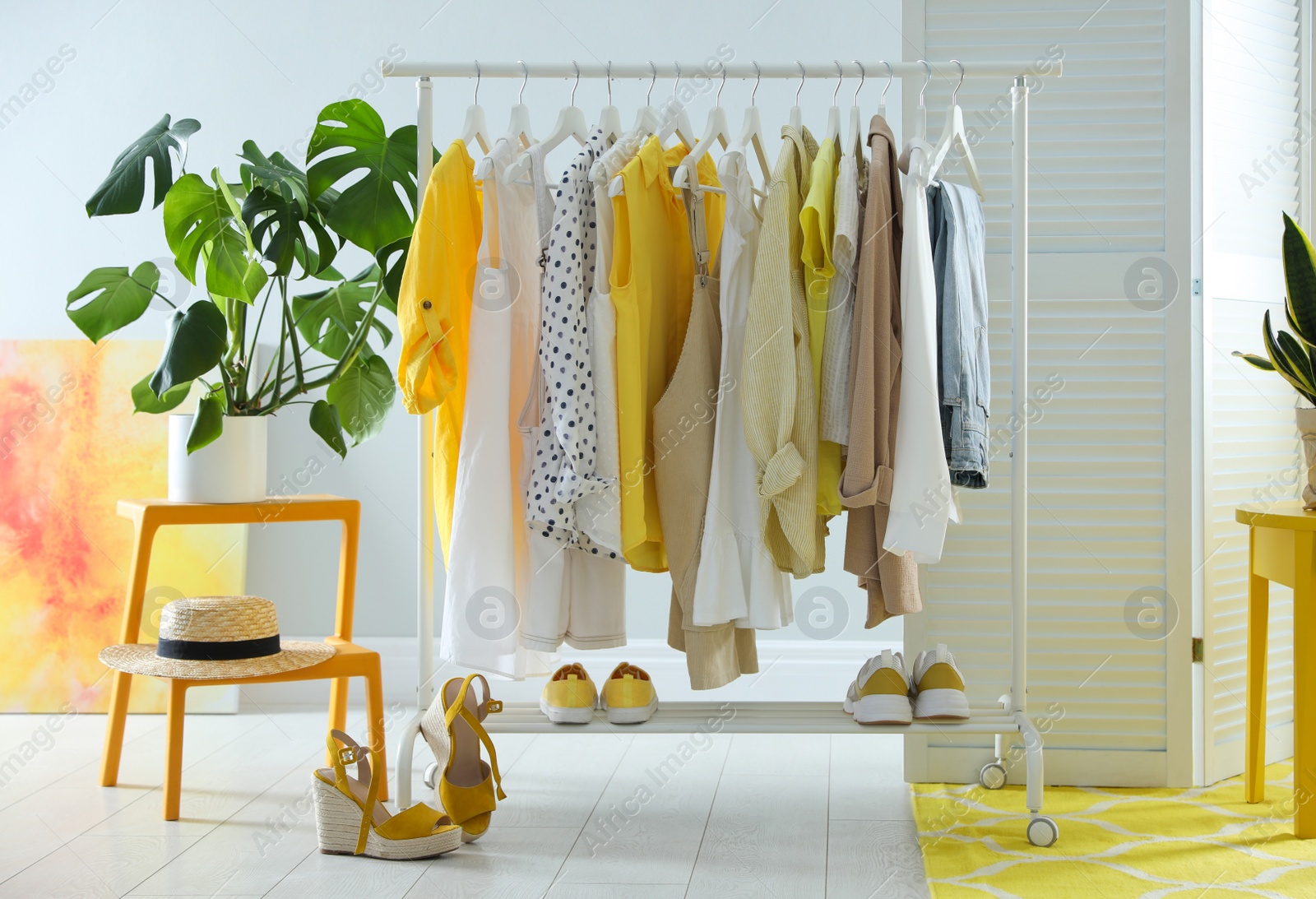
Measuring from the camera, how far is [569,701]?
1944 mm

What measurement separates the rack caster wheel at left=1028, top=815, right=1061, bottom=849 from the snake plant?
0.96 meters

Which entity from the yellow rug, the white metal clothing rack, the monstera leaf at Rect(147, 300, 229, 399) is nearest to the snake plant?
the white metal clothing rack

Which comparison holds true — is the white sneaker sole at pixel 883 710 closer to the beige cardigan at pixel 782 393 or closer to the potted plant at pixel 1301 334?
the beige cardigan at pixel 782 393

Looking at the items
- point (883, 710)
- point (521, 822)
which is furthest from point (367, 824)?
point (883, 710)

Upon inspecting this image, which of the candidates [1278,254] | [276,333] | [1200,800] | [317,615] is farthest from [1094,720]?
[276,333]

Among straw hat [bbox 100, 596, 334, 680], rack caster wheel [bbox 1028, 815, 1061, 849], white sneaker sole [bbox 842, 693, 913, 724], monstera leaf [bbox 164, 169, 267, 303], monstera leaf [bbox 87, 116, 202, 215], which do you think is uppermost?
monstera leaf [bbox 87, 116, 202, 215]

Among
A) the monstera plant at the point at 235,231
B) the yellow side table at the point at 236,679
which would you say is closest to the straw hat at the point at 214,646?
the yellow side table at the point at 236,679

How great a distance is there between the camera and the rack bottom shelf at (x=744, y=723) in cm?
194

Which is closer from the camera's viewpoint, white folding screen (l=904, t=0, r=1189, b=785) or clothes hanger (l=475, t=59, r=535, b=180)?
clothes hanger (l=475, t=59, r=535, b=180)

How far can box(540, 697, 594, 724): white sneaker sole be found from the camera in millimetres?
1941

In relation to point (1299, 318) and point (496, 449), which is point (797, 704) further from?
point (1299, 318)

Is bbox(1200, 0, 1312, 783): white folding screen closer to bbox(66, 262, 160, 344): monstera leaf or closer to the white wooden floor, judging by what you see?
the white wooden floor

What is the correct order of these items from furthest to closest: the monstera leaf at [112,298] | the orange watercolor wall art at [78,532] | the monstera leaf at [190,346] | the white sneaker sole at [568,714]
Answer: the orange watercolor wall art at [78,532] → the monstera leaf at [112,298] → the monstera leaf at [190,346] → the white sneaker sole at [568,714]

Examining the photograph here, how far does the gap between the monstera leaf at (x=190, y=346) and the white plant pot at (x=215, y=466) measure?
144mm
